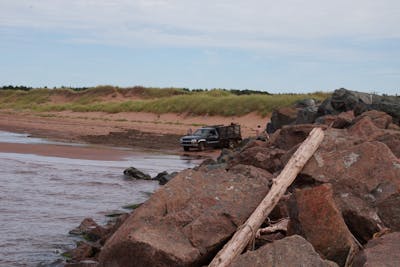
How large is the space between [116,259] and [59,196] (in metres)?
10.8

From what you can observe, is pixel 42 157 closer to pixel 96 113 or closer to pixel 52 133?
pixel 52 133

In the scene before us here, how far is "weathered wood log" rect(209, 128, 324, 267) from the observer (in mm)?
7008

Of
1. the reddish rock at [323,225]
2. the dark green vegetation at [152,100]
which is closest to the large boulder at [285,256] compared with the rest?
the reddish rock at [323,225]

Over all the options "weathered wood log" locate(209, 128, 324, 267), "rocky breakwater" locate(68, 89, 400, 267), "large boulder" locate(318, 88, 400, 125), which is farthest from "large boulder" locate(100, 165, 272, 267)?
"large boulder" locate(318, 88, 400, 125)

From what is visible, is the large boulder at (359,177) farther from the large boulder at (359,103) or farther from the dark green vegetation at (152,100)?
the dark green vegetation at (152,100)

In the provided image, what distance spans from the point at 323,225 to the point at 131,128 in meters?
43.9

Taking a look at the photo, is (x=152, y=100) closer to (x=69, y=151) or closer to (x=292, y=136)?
(x=69, y=151)

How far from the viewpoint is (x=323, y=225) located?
7035 millimetres

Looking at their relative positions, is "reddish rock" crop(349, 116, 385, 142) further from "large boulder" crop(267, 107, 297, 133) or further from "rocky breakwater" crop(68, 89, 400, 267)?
"large boulder" crop(267, 107, 297, 133)

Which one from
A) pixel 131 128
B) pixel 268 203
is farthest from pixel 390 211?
pixel 131 128

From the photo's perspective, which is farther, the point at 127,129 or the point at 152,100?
the point at 152,100

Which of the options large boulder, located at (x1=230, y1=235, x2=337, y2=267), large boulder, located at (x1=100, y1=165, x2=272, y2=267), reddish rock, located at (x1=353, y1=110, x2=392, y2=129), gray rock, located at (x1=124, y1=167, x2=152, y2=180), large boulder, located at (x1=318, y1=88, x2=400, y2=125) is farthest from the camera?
gray rock, located at (x1=124, y1=167, x2=152, y2=180)

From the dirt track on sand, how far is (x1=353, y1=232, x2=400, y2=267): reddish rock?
2970cm

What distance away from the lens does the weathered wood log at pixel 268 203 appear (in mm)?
7008
